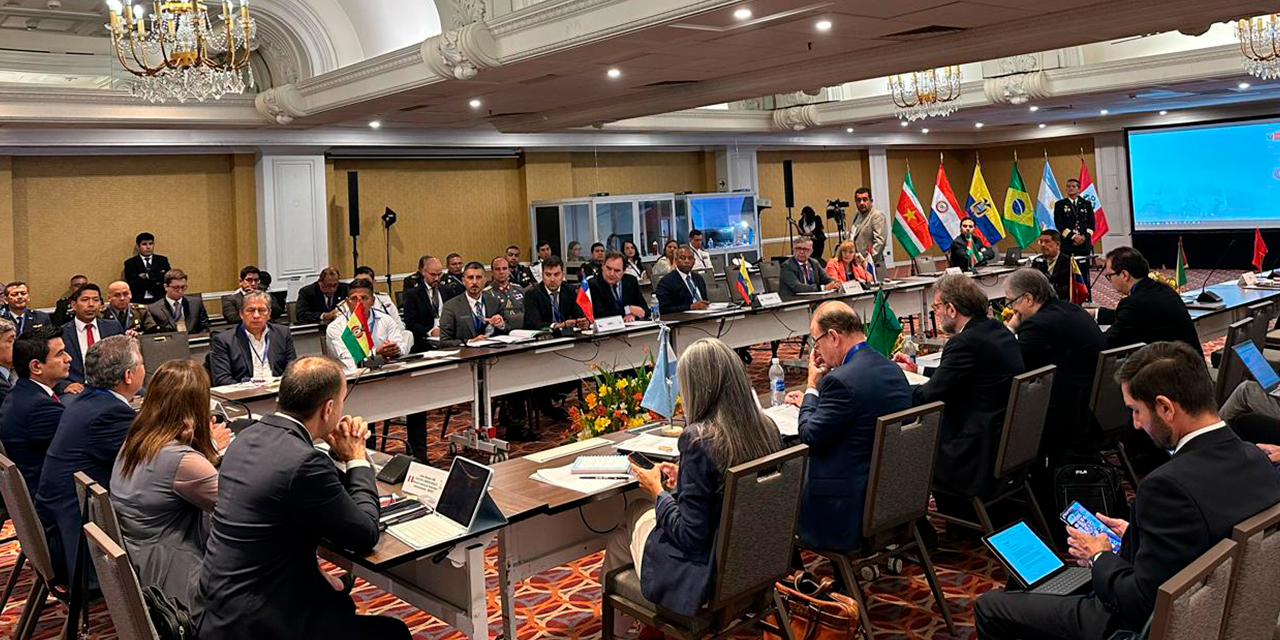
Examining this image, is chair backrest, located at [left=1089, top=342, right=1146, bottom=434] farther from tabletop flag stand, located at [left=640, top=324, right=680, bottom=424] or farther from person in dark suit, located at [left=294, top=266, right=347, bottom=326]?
person in dark suit, located at [left=294, top=266, right=347, bottom=326]

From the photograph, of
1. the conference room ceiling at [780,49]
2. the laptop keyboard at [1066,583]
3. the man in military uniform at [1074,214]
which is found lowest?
the laptop keyboard at [1066,583]

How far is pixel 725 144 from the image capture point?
639 inches

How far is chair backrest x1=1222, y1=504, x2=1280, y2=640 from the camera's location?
2.05m

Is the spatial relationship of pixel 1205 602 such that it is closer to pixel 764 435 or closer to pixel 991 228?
pixel 764 435

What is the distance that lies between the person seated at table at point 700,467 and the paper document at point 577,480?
0.40 metres

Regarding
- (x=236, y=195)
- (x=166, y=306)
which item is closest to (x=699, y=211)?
(x=236, y=195)

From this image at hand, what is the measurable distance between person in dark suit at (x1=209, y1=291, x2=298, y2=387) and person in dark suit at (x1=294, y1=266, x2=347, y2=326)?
3.36m

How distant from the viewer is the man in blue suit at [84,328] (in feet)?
22.9

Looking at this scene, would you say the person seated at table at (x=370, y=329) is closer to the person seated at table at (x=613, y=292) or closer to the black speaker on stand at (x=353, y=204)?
the person seated at table at (x=613, y=292)

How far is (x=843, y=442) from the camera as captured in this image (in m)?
3.46

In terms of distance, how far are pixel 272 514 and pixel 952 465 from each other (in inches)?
107

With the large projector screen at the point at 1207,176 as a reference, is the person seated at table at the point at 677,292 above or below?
below

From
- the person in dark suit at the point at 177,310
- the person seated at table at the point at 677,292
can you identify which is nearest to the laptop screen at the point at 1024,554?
the person seated at table at the point at 677,292

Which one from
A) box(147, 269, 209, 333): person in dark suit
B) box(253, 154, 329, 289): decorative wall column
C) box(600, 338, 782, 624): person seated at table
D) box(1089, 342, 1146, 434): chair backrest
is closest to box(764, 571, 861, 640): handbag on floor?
box(600, 338, 782, 624): person seated at table
